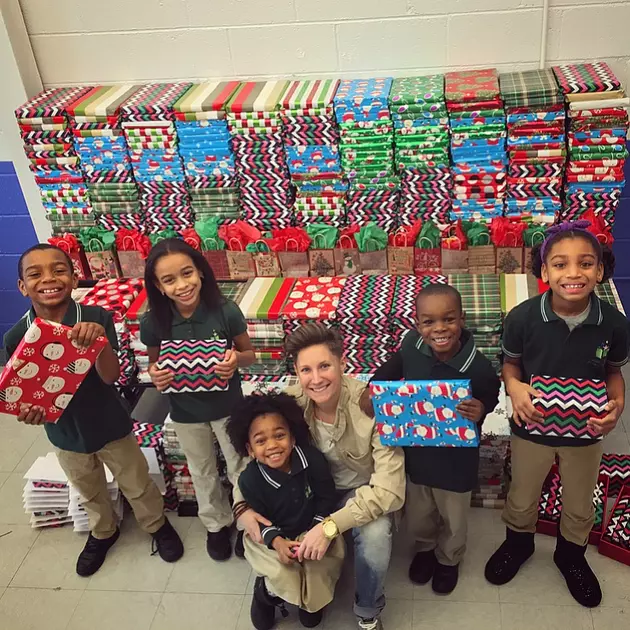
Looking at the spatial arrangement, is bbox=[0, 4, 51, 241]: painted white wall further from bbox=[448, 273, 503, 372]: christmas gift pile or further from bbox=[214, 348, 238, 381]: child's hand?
bbox=[448, 273, 503, 372]: christmas gift pile

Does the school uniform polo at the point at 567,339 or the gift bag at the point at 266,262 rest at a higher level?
the school uniform polo at the point at 567,339

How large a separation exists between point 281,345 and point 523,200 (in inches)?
56.1

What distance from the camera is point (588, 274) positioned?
2.32 meters

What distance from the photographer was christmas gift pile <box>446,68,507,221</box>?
3357 mm

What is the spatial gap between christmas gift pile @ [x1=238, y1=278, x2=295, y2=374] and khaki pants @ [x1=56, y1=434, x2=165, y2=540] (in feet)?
2.67

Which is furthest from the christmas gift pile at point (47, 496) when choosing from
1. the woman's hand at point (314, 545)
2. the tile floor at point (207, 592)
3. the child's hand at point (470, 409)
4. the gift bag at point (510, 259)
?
the gift bag at point (510, 259)

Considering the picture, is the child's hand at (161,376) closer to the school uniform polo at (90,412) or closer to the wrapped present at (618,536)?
the school uniform polo at (90,412)

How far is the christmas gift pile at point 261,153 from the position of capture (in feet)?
11.6

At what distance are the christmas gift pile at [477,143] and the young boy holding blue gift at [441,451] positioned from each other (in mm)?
1205

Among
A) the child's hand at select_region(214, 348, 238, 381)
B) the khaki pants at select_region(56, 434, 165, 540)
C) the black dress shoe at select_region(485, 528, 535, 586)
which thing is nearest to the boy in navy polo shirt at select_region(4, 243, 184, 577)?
the khaki pants at select_region(56, 434, 165, 540)

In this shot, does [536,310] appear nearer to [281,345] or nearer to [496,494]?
[496,494]

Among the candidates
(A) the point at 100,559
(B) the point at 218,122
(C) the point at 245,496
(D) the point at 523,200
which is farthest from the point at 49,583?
(D) the point at 523,200

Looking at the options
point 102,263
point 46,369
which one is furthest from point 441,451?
point 102,263

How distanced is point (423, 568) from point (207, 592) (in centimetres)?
92
